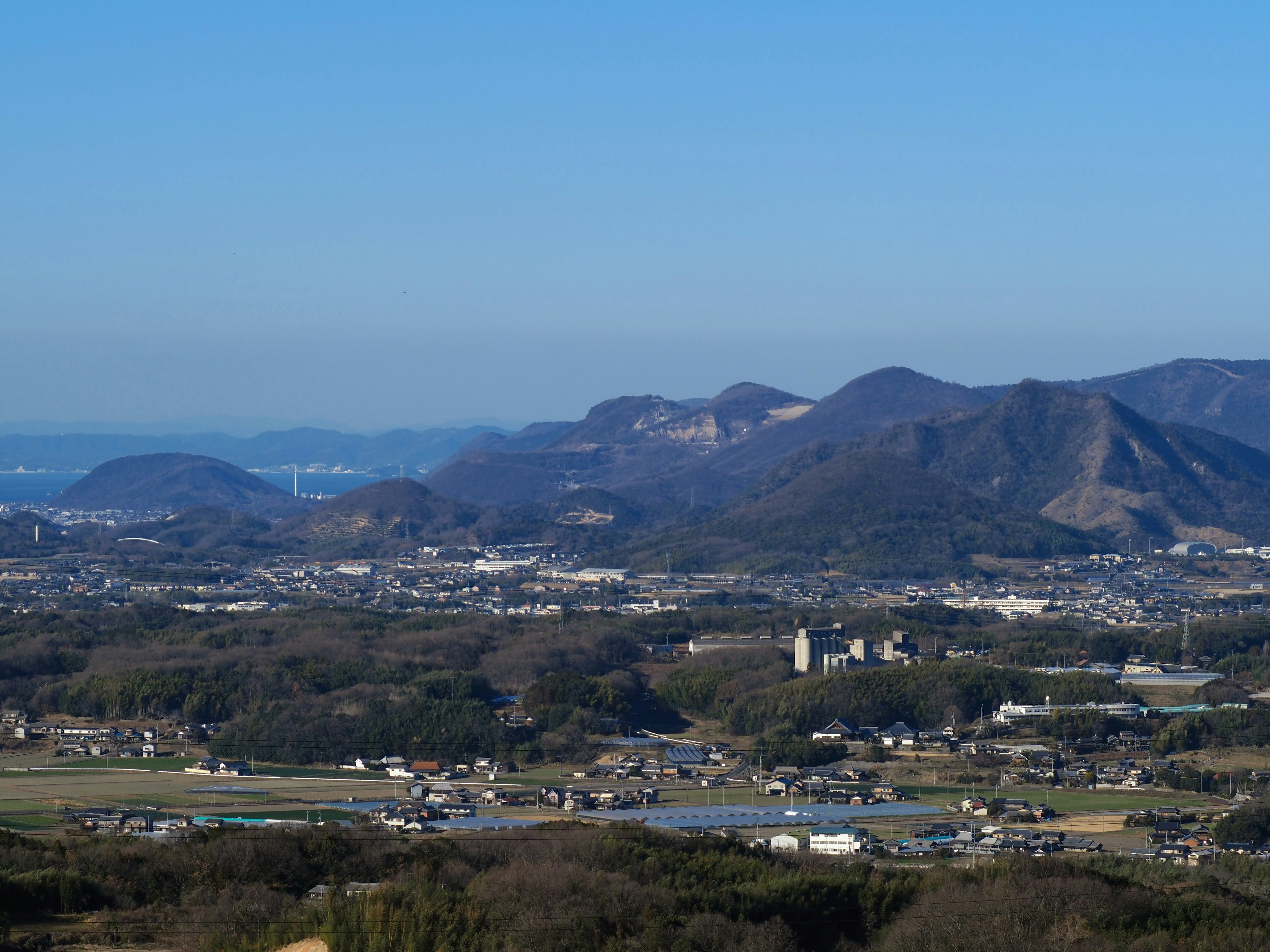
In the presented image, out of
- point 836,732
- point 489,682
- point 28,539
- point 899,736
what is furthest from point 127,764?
point 28,539

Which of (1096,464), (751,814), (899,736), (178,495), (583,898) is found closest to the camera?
(583,898)

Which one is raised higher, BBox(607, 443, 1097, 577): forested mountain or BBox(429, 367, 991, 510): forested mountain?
BBox(429, 367, 991, 510): forested mountain

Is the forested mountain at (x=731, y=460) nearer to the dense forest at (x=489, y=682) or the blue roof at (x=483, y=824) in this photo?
the dense forest at (x=489, y=682)

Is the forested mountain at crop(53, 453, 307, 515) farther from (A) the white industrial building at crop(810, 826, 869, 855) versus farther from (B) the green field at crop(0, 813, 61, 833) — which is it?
(A) the white industrial building at crop(810, 826, 869, 855)

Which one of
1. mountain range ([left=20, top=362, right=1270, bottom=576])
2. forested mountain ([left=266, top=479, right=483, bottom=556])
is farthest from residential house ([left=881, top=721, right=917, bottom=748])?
forested mountain ([left=266, top=479, right=483, bottom=556])

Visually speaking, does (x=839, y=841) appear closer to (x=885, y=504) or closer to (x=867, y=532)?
(x=867, y=532)

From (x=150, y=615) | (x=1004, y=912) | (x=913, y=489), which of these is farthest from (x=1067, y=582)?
(x=1004, y=912)

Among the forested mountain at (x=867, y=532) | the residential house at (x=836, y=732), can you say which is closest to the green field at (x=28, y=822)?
the residential house at (x=836, y=732)
